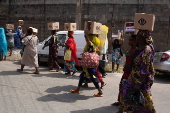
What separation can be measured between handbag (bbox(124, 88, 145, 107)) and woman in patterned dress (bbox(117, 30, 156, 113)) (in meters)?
0.04

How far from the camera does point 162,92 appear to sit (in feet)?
22.3

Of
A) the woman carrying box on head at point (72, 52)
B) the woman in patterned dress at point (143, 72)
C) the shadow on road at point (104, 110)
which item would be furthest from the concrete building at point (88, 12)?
the woman in patterned dress at point (143, 72)

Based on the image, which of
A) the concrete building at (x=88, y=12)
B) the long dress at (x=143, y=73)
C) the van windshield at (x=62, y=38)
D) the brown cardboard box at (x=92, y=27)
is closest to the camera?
the long dress at (x=143, y=73)

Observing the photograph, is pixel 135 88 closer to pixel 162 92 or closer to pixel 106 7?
pixel 162 92

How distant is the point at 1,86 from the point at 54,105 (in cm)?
219

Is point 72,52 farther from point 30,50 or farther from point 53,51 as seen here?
point 30,50

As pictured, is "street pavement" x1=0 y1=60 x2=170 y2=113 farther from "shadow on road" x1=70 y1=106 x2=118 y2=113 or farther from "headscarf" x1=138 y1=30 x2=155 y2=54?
"headscarf" x1=138 y1=30 x2=155 y2=54

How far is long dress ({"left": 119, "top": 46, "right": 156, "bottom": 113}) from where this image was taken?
12.3ft

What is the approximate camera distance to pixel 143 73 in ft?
12.3

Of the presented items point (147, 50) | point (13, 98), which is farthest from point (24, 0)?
point (147, 50)

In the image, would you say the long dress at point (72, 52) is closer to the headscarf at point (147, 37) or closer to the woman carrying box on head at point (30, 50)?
the woman carrying box on head at point (30, 50)

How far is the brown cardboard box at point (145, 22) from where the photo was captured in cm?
386

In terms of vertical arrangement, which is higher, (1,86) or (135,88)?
(135,88)

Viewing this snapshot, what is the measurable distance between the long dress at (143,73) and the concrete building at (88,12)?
10.5 m
